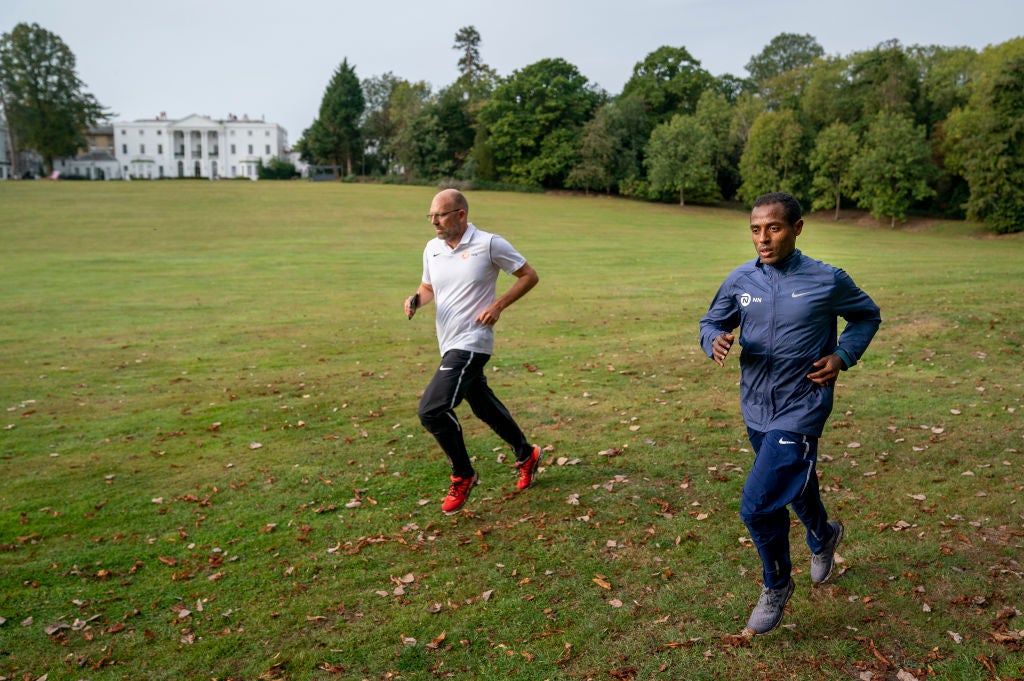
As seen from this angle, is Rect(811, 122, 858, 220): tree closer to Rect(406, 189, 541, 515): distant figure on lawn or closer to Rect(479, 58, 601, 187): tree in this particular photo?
Rect(479, 58, 601, 187): tree

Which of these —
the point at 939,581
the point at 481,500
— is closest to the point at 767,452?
→ the point at 939,581

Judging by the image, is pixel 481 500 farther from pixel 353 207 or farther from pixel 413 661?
pixel 353 207

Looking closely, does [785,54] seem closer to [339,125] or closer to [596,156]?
[596,156]

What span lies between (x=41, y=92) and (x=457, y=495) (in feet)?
387

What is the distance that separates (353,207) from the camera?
6047cm

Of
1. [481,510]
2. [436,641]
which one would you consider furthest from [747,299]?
[481,510]

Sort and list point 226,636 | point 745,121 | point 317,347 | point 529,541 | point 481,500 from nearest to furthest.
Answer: point 226,636
point 529,541
point 481,500
point 317,347
point 745,121

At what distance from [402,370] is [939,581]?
919 cm

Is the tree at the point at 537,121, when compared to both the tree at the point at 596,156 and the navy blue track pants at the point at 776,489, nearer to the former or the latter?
the tree at the point at 596,156

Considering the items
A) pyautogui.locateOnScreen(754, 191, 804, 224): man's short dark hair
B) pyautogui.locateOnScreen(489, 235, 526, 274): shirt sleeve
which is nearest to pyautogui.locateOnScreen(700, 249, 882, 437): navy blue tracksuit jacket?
pyautogui.locateOnScreen(754, 191, 804, 224): man's short dark hair

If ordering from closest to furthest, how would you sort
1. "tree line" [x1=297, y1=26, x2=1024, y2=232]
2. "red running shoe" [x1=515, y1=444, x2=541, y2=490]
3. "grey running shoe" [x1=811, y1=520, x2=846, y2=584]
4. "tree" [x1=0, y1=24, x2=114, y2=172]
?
"grey running shoe" [x1=811, y1=520, x2=846, y2=584]
"red running shoe" [x1=515, y1=444, x2=541, y2=490]
"tree line" [x1=297, y1=26, x2=1024, y2=232]
"tree" [x1=0, y1=24, x2=114, y2=172]

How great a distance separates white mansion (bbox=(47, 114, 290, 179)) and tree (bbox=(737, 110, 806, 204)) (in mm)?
101661

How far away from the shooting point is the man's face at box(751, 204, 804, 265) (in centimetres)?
447

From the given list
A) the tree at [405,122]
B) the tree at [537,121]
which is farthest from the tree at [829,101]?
the tree at [405,122]
